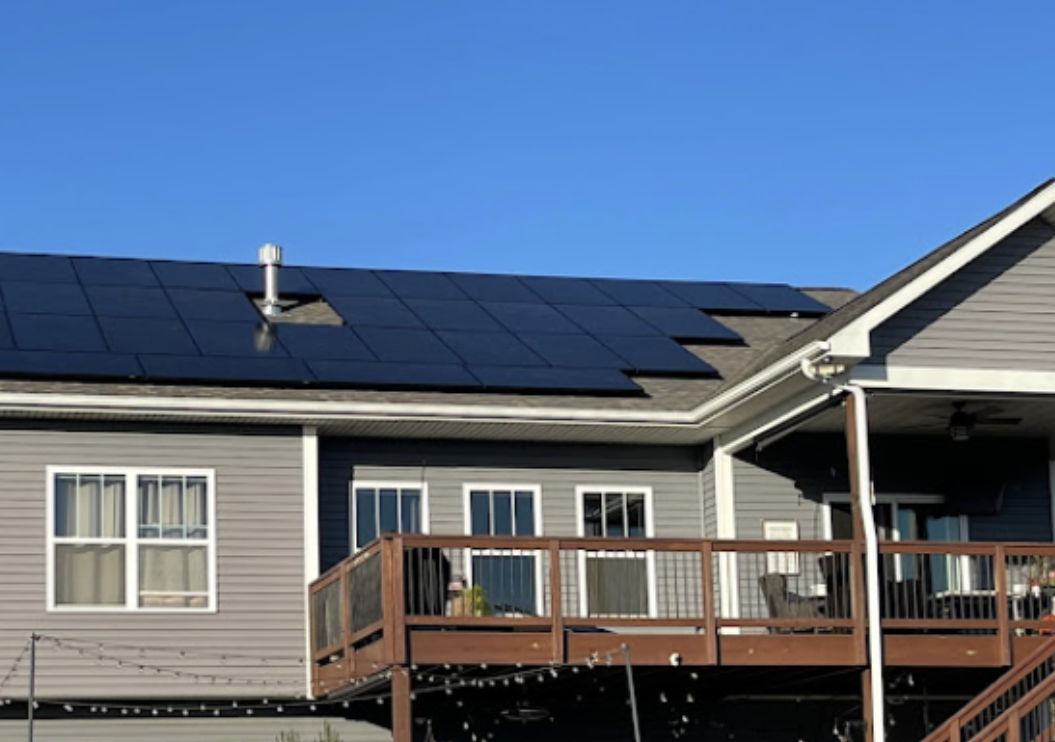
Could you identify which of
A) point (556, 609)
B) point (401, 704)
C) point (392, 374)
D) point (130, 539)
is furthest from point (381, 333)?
point (401, 704)

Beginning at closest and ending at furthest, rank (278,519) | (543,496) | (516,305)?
(278,519) < (543,496) < (516,305)

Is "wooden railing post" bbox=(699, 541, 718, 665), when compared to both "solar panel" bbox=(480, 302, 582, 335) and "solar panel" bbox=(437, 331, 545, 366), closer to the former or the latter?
"solar panel" bbox=(437, 331, 545, 366)

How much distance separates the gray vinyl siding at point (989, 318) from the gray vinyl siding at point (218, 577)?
641 cm

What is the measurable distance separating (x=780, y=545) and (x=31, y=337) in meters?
8.08

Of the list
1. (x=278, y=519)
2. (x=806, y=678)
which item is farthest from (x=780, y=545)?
(x=278, y=519)

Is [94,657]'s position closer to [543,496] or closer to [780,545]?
[543,496]

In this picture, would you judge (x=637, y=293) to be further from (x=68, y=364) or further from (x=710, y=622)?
(x=68, y=364)

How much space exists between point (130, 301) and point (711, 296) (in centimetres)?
779

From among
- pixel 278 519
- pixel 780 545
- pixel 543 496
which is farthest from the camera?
pixel 543 496

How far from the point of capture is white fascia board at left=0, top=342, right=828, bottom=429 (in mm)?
20484

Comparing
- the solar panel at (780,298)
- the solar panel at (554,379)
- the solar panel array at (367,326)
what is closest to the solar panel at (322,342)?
the solar panel array at (367,326)

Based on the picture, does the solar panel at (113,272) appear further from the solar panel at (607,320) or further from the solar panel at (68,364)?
the solar panel at (607,320)

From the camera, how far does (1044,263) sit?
69.6 feet

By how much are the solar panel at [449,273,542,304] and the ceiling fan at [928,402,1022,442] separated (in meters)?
6.07
